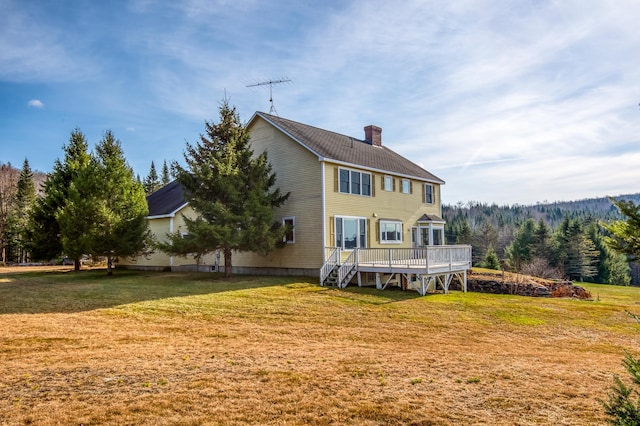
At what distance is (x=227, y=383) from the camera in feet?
19.4

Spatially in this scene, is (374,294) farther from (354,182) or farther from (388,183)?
(388,183)

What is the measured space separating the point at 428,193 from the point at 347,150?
24.0 ft

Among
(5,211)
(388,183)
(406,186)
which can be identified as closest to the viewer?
(388,183)

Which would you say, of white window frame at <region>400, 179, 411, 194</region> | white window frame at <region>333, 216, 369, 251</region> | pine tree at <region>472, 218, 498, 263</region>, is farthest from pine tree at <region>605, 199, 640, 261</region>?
pine tree at <region>472, 218, 498, 263</region>

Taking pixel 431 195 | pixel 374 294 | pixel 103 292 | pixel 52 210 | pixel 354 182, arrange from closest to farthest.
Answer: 1. pixel 103 292
2. pixel 374 294
3. pixel 354 182
4. pixel 52 210
5. pixel 431 195

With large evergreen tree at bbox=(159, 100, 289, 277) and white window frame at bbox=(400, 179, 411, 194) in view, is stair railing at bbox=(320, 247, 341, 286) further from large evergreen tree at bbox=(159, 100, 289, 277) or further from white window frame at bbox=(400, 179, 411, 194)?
white window frame at bbox=(400, 179, 411, 194)

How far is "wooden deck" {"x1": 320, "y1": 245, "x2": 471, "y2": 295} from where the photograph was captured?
1655 centimetres

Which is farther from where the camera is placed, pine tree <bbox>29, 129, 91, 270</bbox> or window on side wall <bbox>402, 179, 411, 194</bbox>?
pine tree <bbox>29, 129, 91, 270</bbox>

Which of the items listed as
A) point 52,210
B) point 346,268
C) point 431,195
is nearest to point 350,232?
point 346,268

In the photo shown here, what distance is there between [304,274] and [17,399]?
15.2 metres

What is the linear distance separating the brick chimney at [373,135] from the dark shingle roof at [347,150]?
498 millimetres

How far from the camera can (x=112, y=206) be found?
2241 centimetres

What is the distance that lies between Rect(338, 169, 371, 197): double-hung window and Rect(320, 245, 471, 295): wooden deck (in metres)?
3.55

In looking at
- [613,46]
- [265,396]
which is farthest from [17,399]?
[613,46]
